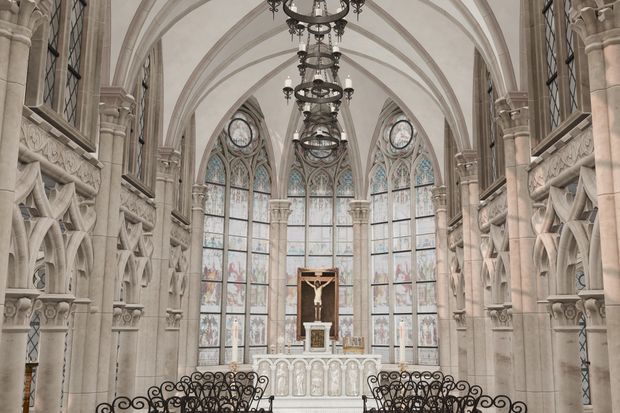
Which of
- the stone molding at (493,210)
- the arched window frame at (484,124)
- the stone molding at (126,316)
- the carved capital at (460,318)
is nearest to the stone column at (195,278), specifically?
the stone molding at (126,316)

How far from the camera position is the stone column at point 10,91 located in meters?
9.03

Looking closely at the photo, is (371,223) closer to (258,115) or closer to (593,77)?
(258,115)

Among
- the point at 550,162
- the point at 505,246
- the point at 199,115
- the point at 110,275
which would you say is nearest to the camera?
the point at 550,162

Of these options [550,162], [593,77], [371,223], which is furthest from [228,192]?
[593,77]

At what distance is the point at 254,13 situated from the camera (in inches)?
835

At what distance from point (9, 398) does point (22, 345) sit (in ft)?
2.82

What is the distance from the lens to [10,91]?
9.38m

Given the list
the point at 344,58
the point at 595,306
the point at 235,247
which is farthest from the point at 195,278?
the point at 595,306

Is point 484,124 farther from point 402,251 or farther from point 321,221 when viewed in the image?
point 321,221

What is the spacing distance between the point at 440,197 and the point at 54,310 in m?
16.8

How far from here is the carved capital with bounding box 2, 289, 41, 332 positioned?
10.5m

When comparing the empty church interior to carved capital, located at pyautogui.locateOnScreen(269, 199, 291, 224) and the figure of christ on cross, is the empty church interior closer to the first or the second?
carved capital, located at pyautogui.locateOnScreen(269, 199, 291, 224)

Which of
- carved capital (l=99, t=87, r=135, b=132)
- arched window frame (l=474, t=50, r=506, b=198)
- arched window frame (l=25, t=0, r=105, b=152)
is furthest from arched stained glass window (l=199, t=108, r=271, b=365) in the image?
arched window frame (l=25, t=0, r=105, b=152)

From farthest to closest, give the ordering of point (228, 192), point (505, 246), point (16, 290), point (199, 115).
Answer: point (228, 192), point (199, 115), point (505, 246), point (16, 290)
